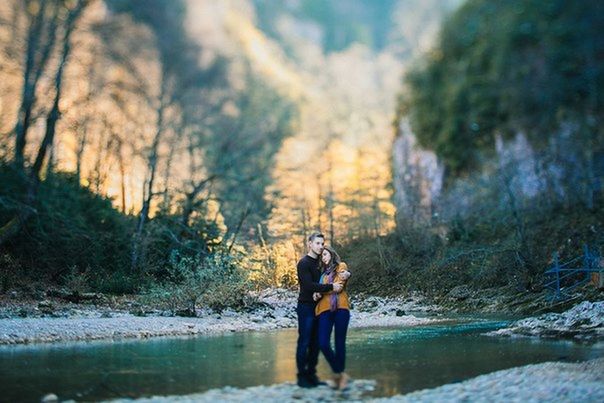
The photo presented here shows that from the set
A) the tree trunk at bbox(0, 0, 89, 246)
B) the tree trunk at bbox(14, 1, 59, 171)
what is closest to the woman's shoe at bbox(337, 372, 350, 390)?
the tree trunk at bbox(0, 0, 89, 246)

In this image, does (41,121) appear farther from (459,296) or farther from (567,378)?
(567,378)

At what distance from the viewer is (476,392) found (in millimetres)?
5000

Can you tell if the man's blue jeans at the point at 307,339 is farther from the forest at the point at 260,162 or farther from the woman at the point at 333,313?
the forest at the point at 260,162

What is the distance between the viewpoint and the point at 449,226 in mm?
24875

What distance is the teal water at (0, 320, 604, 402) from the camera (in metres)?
5.50

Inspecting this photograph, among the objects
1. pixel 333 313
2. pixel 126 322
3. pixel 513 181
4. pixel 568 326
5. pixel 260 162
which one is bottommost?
pixel 568 326

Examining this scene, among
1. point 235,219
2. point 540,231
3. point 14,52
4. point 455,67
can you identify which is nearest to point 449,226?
point 540,231

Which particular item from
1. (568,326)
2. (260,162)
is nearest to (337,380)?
(568,326)

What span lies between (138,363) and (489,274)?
1457cm

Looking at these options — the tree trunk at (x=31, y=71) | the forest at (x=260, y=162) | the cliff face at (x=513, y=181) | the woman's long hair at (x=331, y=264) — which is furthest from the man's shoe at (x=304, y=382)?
the cliff face at (x=513, y=181)

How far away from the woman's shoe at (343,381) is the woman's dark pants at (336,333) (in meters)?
0.06

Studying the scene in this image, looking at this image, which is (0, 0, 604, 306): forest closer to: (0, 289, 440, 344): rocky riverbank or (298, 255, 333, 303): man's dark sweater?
(0, 289, 440, 344): rocky riverbank

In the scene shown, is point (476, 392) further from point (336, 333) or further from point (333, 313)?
point (333, 313)

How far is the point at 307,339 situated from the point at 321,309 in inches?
14.1
